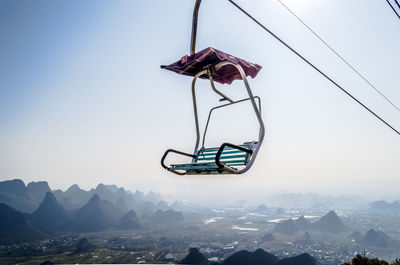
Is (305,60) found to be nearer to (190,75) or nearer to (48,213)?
(190,75)

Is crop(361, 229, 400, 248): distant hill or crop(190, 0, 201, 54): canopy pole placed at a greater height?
crop(190, 0, 201, 54): canopy pole

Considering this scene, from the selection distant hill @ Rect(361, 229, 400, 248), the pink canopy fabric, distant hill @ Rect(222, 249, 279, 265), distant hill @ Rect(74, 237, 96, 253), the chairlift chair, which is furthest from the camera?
distant hill @ Rect(361, 229, 400, 248)

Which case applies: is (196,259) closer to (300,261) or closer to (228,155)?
(300,261)

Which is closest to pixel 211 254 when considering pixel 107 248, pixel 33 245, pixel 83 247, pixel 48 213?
pixel 107 248

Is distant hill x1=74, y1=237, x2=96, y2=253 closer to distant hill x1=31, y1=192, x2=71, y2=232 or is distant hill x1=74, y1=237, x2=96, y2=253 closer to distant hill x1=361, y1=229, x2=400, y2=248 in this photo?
distant hill x1=31, y1=192, x2=71, y2=232

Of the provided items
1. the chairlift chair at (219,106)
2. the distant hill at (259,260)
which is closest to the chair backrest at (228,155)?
the chairlift chair at (219,106)

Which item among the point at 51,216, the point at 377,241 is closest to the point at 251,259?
the point at 377,241

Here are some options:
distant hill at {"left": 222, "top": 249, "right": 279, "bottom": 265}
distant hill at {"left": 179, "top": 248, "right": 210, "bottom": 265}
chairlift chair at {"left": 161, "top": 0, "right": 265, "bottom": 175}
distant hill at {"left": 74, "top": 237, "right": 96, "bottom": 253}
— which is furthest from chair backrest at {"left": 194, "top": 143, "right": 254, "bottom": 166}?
distant hill at {"left": 74, "top": 237, "right": 96, "bottom": 253}
